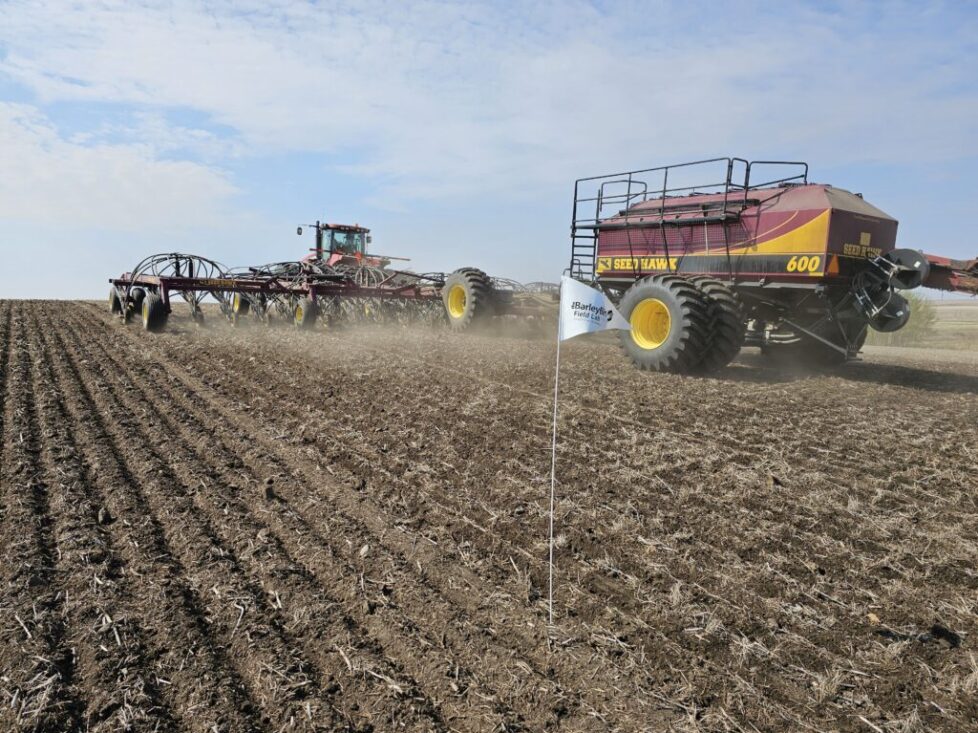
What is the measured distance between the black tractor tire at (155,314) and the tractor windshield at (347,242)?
698 centimetres

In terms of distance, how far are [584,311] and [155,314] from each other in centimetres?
1185

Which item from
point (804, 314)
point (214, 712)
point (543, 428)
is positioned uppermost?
point (804, 314)

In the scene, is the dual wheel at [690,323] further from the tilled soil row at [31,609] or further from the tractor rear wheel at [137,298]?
the tractor rear wheel at [137,298]

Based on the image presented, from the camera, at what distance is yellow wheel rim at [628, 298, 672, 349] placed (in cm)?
924

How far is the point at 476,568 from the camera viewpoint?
3.25m

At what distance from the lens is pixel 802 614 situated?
2.90 metres

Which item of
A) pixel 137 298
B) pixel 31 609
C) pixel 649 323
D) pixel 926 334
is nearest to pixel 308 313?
pixel 137 298

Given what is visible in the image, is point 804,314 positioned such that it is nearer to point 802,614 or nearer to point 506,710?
point 802,614

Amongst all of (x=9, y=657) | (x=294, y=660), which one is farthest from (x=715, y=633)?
(x=9, y=657)

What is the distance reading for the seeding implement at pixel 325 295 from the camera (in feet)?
43.8

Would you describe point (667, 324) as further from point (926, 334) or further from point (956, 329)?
point (956, 329)

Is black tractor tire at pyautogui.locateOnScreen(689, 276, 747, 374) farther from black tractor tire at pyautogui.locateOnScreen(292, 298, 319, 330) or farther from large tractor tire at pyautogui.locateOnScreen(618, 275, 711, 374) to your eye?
black tractor tire at pyautogui.locateOnScreen(292, 298, 319, 330)

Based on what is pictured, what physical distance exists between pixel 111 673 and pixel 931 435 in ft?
23.3

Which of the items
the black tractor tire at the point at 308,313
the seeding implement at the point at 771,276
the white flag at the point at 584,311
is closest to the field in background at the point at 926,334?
the seeding implement at the point at 771,276
